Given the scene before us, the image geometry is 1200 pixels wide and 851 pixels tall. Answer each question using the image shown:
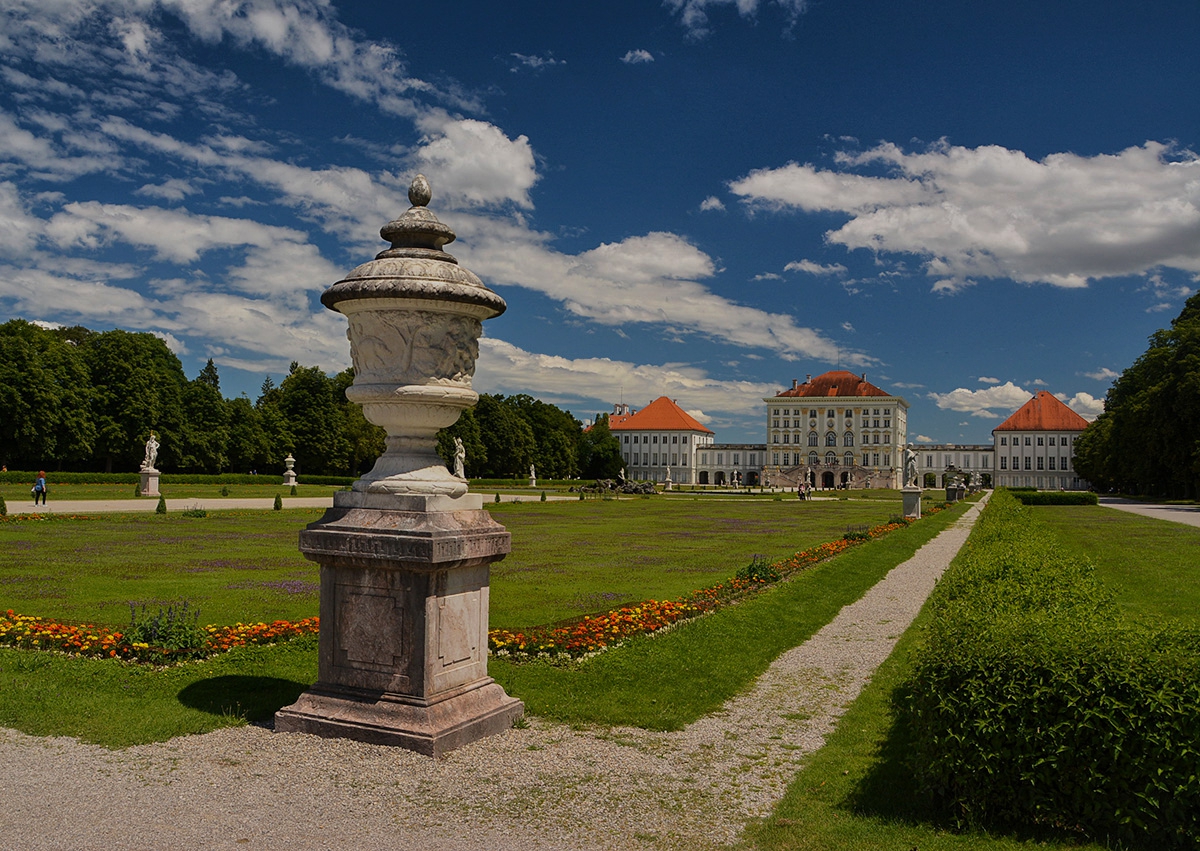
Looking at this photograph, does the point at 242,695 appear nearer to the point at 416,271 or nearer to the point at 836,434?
the point at 416,271

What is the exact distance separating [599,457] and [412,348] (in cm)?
10488

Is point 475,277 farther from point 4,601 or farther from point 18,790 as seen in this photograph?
point 4,601

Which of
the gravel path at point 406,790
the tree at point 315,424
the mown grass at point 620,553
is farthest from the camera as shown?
the tree at point 315,424

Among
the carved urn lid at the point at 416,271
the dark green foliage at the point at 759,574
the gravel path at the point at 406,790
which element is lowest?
the gravel path at the point at 406,790

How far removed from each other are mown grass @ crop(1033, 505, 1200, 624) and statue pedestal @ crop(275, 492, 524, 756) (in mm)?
4371

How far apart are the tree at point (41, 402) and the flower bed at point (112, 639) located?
4494 centimetres

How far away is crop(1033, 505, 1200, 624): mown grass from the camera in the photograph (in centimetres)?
1246

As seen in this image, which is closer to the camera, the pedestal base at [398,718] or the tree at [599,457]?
the pedestal base at [398,718]

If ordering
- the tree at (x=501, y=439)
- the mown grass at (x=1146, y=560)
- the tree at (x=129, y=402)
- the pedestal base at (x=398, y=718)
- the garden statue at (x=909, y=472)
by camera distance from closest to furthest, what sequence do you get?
1. the pedestal base at (x=398, y=718)
2. the mown grass at (x=1146, y=560)
3. the garden statue at (x=909, y=472)
4. the tree at (x=129, y=402)
5. the tree at (x=501, y=439)

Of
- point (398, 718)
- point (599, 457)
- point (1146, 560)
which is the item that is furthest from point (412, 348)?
point (599, 457)

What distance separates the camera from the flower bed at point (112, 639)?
25.5 feet

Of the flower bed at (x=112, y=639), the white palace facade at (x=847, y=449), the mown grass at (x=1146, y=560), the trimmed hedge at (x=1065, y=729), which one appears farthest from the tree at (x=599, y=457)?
the trimmed hedge at (x=1065, y=729)

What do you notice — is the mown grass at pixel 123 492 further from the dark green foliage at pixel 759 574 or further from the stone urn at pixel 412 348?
the stone urn at pixel 412 348

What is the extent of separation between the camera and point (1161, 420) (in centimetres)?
5016
